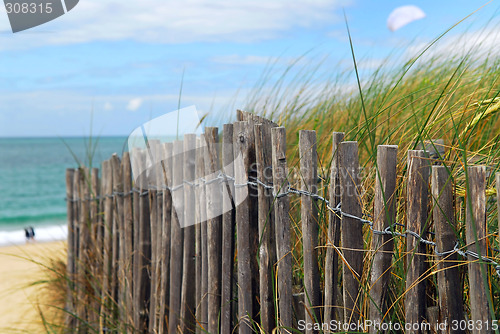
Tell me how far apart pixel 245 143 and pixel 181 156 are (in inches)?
29.1

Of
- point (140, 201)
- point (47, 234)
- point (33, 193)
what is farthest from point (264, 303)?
point (33, 193)

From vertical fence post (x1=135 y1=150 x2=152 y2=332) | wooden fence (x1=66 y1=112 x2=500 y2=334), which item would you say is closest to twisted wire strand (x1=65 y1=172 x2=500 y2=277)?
wooden fence (x1=66 y1=112 x2=500 y2=334)

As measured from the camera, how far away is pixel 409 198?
5.58 ft

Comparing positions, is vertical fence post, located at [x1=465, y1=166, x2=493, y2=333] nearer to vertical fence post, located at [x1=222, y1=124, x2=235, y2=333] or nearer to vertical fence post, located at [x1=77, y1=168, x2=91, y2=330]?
vertical fence post, located at [x1=222, y1=124, x2=235, y2=333]

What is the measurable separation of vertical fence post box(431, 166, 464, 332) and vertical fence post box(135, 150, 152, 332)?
2213mm

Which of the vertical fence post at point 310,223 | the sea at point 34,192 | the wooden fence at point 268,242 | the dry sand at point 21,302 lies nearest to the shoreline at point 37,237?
the sea at point 34,192

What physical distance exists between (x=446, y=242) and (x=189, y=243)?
1.63m

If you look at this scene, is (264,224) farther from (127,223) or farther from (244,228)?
(127,223)

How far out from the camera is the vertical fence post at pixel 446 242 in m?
1.61

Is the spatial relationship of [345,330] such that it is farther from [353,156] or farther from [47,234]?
[47,234]

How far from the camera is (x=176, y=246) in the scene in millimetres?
2963

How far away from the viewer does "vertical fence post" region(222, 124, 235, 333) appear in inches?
98.5

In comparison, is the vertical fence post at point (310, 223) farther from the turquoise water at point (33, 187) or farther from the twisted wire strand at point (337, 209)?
the turquoise water at point (33, 187)

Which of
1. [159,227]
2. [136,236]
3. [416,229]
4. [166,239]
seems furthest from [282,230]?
[136,236]
